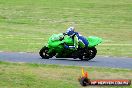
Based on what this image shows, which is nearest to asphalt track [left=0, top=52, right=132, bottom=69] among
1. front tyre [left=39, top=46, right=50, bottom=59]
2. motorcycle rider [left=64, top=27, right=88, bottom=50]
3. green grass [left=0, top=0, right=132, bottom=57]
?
front tyre [left=39, top=46, right=50, bottom=59]

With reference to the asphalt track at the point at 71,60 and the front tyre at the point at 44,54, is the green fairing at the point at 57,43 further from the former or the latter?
the asphalt track at the point at 71,60

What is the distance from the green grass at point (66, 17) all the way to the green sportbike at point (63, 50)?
18.5 meters

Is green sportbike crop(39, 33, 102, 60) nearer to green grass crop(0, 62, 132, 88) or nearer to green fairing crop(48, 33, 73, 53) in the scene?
green fairing crop(48, 33, 73, 53)

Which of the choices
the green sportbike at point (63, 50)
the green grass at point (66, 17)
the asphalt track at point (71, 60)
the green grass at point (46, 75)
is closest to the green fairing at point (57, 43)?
the green sportbike at point (63, 50)

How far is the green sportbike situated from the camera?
66.9 feet

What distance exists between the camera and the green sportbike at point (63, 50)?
66.9 feet

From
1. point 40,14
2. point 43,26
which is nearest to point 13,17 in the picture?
point 40,14

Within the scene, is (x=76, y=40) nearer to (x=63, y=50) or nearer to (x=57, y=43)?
(x=63, y=50)

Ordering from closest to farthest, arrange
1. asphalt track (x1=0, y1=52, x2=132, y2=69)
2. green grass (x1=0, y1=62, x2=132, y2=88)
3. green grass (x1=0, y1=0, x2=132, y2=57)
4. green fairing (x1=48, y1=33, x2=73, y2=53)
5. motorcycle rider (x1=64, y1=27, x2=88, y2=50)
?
1. green grass (x1=0, y1=62, x2=132, y2=88)
2. asphalt track (x1=0, y1=52, x2=132, y2=69)
3. green fairing (x1=48, y1=33, x2=73, y2=53)
4. motorcycle rider (x1=64, y1=27, x2=88, y2=50)
5. green grass (x1=0, y1=0, x2=132, y2=57)

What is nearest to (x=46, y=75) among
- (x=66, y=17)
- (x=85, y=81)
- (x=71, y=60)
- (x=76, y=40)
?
(x=85, y=81)

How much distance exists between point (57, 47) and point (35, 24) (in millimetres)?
31224

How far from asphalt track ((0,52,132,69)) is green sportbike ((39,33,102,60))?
0.73ft

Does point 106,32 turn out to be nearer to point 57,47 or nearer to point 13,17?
point 13,17

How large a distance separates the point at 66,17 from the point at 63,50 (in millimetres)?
38152
